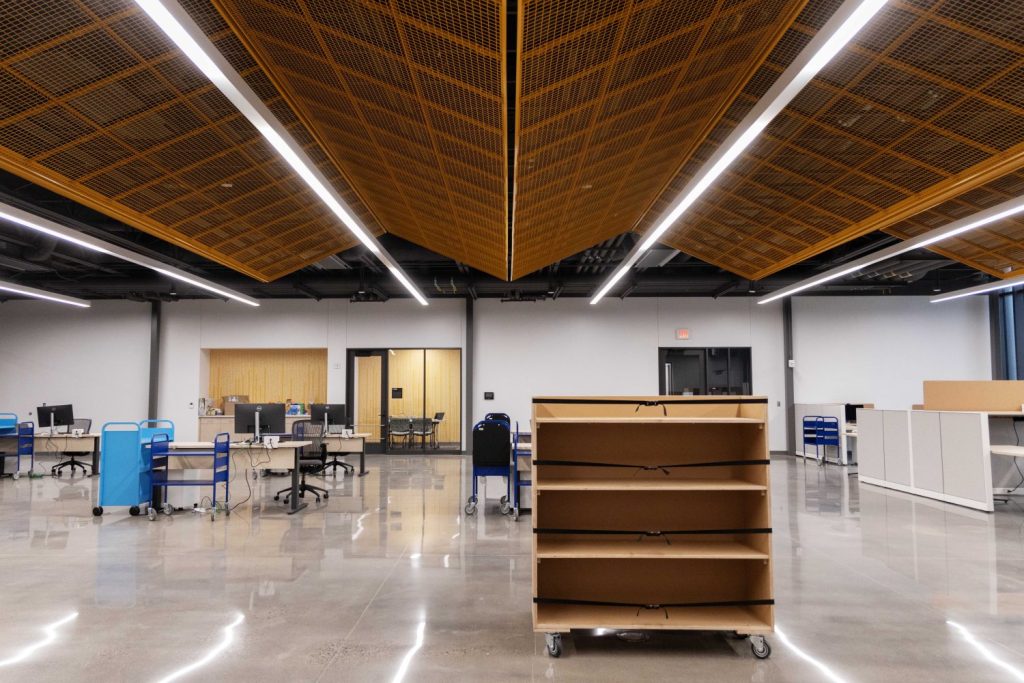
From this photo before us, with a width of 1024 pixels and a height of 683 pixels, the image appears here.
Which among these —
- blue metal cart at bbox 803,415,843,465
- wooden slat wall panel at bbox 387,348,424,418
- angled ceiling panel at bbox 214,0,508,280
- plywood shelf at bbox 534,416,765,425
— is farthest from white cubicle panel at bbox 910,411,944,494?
wooden slat wall panel at bbox 387,348,424,418

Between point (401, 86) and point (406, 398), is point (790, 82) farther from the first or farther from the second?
point (406, 398)

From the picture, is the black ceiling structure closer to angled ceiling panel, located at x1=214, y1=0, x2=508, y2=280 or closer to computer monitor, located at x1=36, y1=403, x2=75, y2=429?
computer monitor, located at x1=36, y1=403, x2=75, y2=429

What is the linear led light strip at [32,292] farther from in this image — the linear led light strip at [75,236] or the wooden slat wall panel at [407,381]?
the wooden slat wall panel at [407,381]

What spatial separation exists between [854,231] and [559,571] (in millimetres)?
6853

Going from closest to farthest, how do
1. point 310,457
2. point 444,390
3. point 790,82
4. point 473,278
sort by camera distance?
1. point 790,82
2. point 310,457
3. point 473,278
4. point 444,390

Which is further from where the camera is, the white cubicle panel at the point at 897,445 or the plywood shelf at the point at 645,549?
the white cubicle panel at the point at 897,445

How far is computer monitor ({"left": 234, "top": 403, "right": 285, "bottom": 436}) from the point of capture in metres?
8.62

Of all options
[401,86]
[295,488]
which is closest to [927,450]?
[401,86]

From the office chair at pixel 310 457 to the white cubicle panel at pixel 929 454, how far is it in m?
8.93

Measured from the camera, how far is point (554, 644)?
3488 millimetres

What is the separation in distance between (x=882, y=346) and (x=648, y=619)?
1524 cm

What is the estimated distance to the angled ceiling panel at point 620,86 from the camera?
4.38 m

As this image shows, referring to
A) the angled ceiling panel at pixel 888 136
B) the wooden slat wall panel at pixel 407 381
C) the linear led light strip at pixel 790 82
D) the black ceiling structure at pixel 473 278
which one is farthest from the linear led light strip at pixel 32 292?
the linear led light strip at pixel 790 82

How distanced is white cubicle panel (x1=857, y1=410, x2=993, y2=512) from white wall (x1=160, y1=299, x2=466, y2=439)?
31.3 feet
